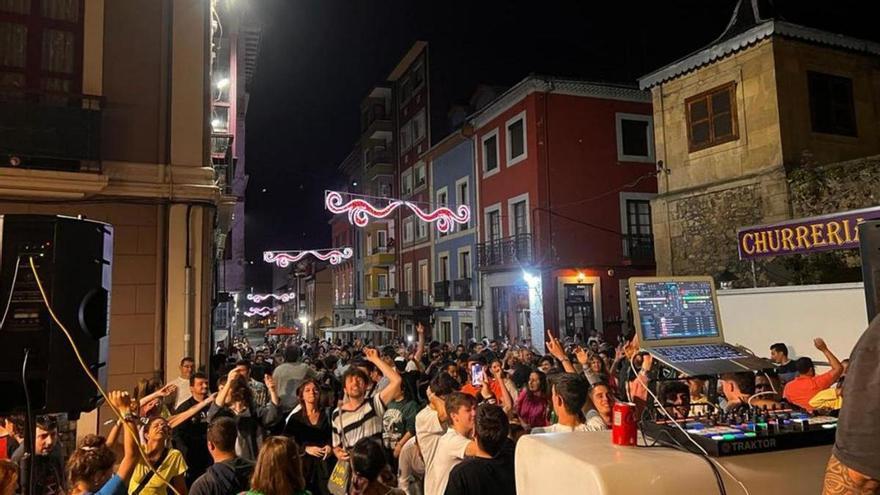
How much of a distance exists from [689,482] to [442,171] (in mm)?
27310

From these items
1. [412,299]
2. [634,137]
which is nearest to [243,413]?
[634,137]

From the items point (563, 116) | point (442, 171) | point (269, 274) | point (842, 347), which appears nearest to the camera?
point (842, 347)

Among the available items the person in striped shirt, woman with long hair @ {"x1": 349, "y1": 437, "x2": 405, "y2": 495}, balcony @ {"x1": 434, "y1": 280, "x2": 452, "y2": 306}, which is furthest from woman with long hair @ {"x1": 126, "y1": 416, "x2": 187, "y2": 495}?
balcony @ {"x1": 434, "y1": 280, "x2": 452, "y2": 306}

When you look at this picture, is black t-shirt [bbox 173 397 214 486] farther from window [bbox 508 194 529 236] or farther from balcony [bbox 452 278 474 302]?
balcony [bbox 452 278 474 302]

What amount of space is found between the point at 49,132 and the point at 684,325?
837 centimetres

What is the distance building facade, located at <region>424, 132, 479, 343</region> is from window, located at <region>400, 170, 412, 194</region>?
10.7ft

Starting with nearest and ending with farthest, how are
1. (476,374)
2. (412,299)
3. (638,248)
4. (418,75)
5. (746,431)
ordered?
1. (746,431)
2. (476,374)
3. (638,248)
4. (412,299)
5. (418,75)

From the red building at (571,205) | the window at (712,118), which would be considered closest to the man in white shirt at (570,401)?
the window at (712,118)

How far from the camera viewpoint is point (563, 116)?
21875mm

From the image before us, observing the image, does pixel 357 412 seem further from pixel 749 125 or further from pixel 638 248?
pixel 638 248

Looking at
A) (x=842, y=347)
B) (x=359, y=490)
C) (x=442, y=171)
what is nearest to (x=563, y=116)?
(x=442, y=171)

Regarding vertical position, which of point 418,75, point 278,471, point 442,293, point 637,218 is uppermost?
point 418,75

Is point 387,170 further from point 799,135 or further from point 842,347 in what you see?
point 842,347

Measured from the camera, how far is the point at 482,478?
344 cm
